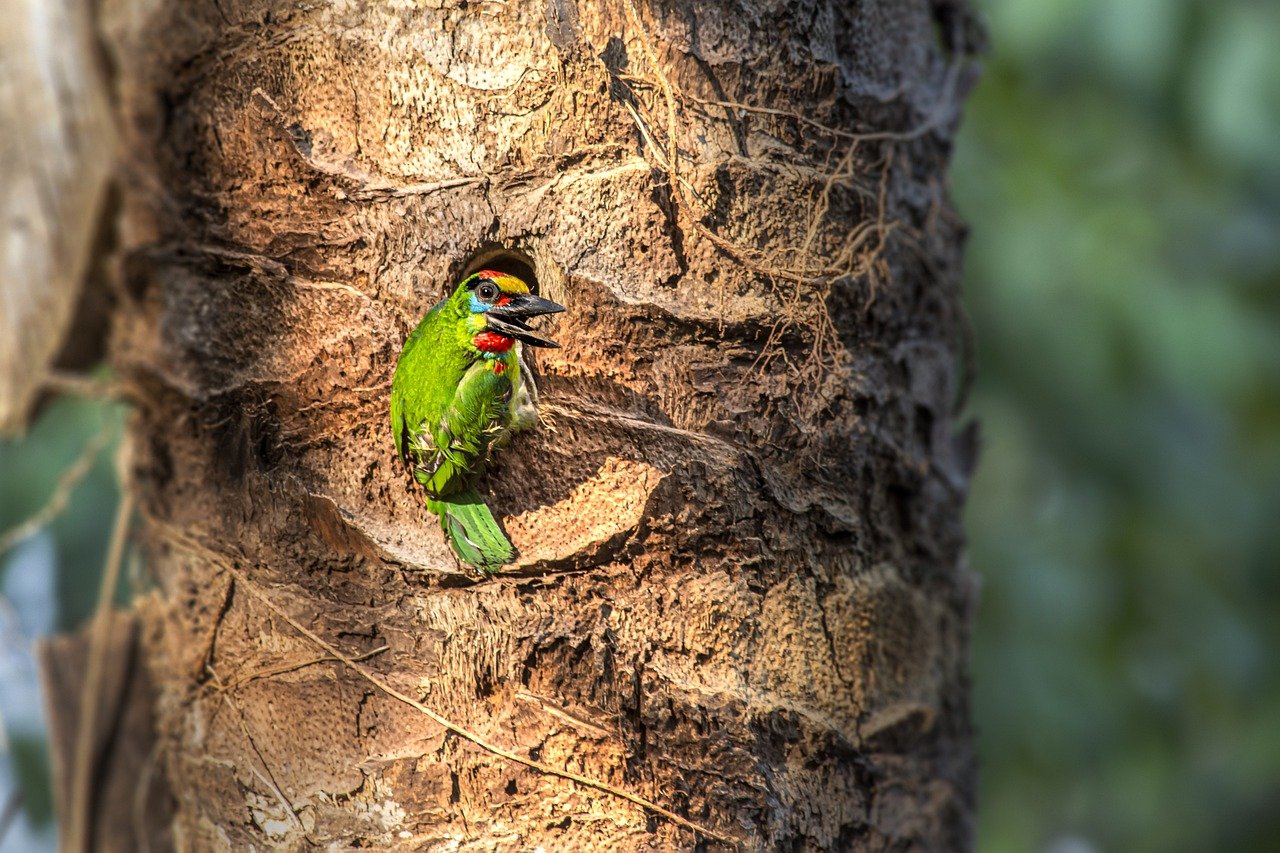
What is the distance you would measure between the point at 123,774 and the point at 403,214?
3.46 ft

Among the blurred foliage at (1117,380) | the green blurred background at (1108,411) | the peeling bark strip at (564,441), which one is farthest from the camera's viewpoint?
the blurred foliage at (1117,380)

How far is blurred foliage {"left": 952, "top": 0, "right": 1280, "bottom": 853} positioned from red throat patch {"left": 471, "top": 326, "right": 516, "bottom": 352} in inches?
119

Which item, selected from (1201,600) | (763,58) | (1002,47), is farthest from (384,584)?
(1201,600)

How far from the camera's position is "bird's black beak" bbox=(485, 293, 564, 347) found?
1.28m

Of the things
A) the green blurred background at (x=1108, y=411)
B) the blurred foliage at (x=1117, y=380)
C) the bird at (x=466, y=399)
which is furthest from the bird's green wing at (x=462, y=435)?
the blurred foliage at (x=1117, y=380)

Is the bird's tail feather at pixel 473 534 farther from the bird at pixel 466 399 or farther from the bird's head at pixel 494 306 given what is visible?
the bird's head at pixel 494 306

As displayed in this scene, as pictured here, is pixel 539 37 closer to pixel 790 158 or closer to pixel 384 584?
pixel 790 158

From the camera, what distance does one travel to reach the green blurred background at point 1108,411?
375 cm

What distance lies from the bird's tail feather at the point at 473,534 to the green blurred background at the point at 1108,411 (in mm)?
2485

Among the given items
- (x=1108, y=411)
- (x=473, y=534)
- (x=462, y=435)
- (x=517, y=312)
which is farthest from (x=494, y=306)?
(x=1108, y=411)

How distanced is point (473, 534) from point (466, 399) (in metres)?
0.15

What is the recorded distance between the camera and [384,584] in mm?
1303

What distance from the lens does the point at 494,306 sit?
128cm

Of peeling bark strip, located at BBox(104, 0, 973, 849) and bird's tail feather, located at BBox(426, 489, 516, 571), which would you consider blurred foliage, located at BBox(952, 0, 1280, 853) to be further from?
bird's tail feather, located at BBox(426, 489, 516, 571)
